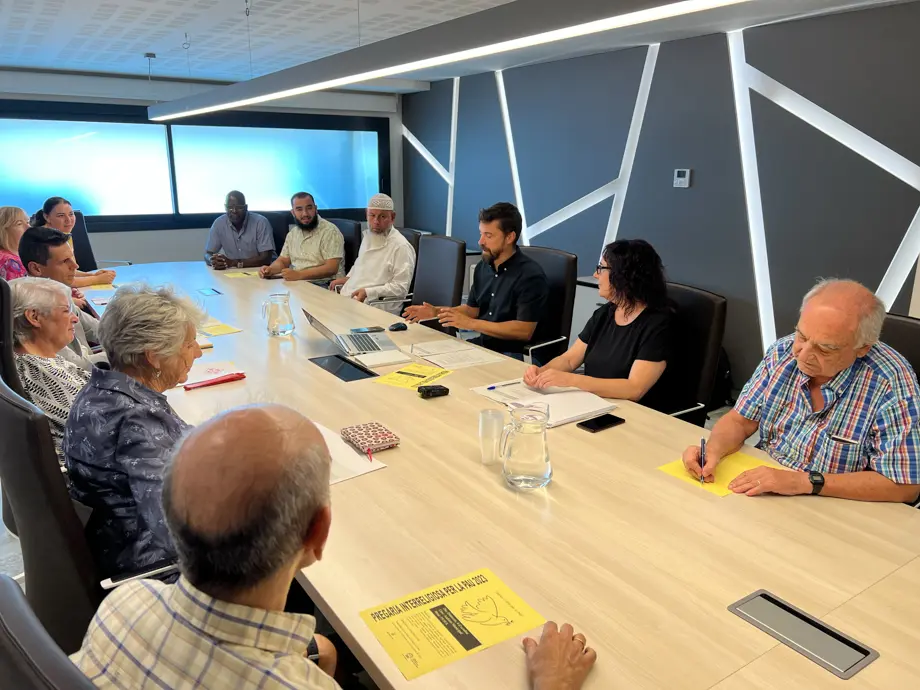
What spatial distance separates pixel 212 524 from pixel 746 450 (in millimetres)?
1448

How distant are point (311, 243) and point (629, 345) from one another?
3355 millimetres

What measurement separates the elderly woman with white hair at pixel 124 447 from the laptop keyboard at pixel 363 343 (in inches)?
44.3

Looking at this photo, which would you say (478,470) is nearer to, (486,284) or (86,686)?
(86,686)

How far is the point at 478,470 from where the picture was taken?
5.44 feet

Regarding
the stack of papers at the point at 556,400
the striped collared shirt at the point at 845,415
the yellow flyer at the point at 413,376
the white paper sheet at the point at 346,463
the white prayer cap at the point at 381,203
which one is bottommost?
the white paper sheet at the point at 346,463

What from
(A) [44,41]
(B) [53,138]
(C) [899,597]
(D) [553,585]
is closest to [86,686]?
(D) [553,585]

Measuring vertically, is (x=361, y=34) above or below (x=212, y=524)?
above

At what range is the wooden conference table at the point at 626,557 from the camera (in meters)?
1.01

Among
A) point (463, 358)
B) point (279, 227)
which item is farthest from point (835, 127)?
point (279, 227)

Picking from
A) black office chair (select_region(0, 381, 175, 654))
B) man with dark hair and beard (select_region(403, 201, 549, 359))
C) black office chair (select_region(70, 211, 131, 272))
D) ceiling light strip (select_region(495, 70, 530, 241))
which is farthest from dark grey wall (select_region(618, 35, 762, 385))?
black office chair (select_region(70, 211, 131, 272))

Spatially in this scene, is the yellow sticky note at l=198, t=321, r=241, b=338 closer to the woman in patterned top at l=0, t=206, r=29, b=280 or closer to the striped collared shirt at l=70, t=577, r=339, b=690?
the woman in patterned top at l=0, t=206, r=29, b=280

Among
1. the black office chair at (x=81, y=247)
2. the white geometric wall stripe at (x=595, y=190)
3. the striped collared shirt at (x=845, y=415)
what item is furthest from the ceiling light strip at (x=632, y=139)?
the black office chair at (x=81, y=247)

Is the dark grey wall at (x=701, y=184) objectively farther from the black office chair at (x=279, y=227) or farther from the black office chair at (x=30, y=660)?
the black office chair at (x=30, y=660)

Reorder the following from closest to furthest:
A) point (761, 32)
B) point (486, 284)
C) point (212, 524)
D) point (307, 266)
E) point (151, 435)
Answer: point (212, 524) → point (151, 435) → point (486, 284) → point (761, 32) → point (307, 266)
